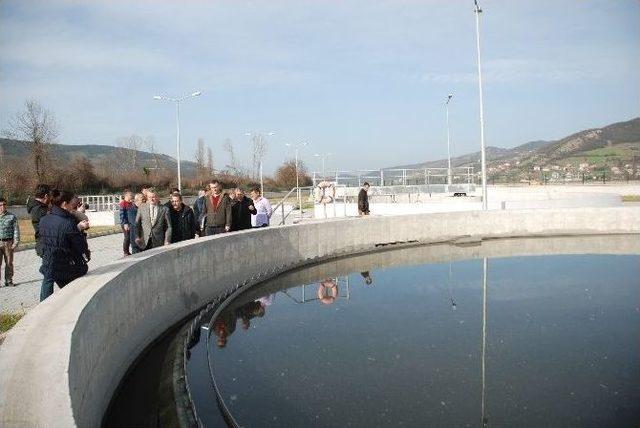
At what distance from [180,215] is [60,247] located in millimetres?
4178

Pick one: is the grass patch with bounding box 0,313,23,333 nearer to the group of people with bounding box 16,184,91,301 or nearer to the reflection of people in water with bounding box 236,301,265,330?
the group of people with bounding box 16,184,91,301

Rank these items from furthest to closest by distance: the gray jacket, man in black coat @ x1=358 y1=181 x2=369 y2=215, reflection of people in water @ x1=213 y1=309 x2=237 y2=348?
man in black coat @ x1=358 y1=181 x2=369 y2=215 < the gray jacket < reflection of people in water @ x1=213 y1=309 x2=237 y2=348

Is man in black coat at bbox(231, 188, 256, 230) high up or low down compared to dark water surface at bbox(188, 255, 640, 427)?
up

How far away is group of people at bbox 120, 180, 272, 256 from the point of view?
32.8ft

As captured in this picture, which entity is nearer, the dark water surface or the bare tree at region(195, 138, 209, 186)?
the dark water surface

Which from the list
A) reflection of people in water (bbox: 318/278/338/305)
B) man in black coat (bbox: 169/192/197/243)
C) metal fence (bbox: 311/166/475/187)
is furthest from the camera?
metal fence (bbox: 311/166/475/187)

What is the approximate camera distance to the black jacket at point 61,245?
6.20 m

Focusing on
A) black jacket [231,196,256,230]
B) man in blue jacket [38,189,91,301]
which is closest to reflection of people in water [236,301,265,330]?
black jacket [231,196,256,230]

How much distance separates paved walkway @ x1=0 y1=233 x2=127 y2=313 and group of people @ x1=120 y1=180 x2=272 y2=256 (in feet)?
5.52

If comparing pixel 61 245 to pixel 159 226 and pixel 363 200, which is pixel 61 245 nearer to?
pixel 159 226

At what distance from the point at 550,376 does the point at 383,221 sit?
1138 centimetres

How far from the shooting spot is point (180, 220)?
10422 millimetres

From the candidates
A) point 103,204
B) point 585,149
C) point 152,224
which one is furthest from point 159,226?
point 585,149

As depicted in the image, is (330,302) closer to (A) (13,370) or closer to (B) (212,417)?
(B) (212,417)
